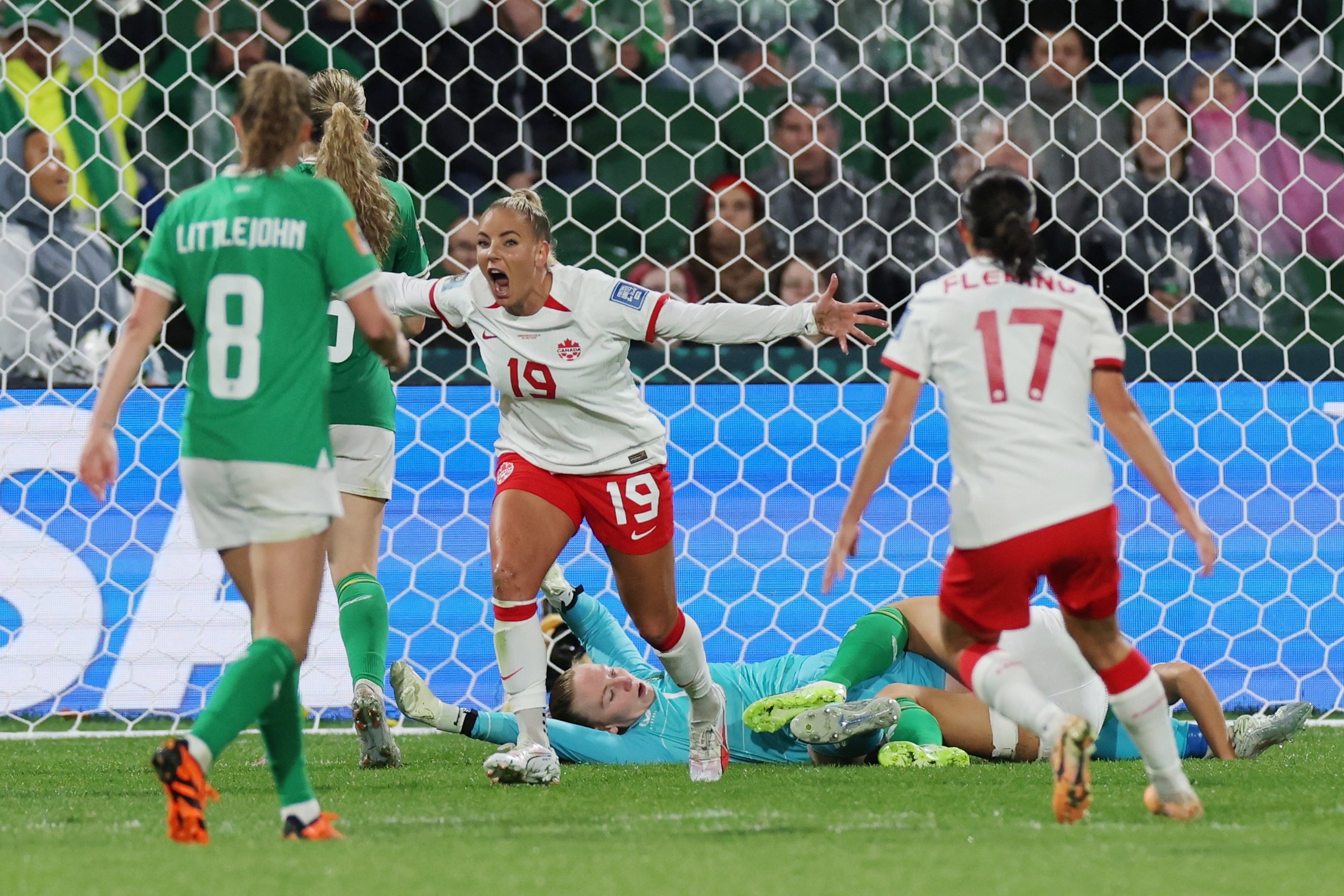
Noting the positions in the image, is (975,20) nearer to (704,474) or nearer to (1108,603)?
(704,474)

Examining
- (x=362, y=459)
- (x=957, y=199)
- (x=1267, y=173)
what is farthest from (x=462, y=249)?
(x=1267, y=173)

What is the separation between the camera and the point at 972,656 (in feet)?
12.1

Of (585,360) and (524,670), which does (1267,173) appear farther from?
(524,670)

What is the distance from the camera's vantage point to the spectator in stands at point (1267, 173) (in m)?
7.71

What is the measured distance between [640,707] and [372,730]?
2.79 feet

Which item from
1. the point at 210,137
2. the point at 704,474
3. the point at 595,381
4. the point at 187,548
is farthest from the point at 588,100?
the point at 595,381

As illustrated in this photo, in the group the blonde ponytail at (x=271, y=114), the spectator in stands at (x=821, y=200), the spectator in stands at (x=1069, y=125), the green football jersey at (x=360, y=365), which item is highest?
the spectator in stands at (x=1069, y=125)

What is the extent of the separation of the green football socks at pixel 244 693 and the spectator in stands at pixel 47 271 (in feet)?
13.8

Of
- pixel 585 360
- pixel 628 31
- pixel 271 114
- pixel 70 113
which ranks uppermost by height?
pixel 628 31

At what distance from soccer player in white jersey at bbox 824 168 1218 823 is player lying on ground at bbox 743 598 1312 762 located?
4.12 ft

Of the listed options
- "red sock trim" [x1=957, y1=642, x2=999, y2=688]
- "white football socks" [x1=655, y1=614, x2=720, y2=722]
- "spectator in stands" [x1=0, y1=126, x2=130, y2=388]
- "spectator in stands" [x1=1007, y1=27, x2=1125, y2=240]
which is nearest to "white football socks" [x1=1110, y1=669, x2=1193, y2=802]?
"red sock trim" [x1=957, y1=642, x2=999, y2=688]

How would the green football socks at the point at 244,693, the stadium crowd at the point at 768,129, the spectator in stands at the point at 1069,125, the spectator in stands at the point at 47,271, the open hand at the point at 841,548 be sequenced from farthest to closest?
the spectator in stands at the point at 1069,125 → the stadium crowd at the point at 768,129 → the spectator in stands at the point at 47,271 → the open hand at the point at 841,548 → the green football socks at the point at 244,693

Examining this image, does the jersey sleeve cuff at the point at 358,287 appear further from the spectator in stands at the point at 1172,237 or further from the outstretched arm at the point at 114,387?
the spectator in stands at the point at 1172,237

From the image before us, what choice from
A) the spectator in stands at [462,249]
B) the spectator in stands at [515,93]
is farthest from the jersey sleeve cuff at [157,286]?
the spectator in stands at [515,93]
